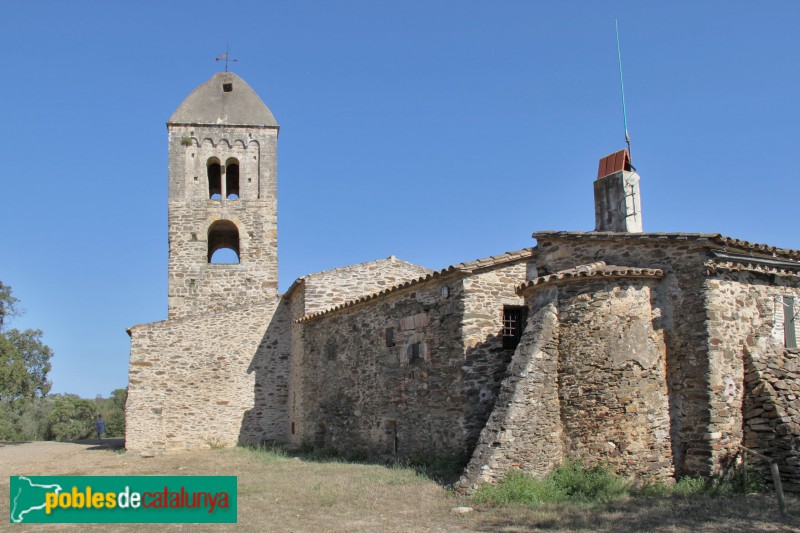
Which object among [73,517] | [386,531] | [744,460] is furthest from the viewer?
[744,460]

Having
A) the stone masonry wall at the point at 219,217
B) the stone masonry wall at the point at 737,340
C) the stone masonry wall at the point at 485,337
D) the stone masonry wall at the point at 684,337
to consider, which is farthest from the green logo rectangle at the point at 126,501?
the stone masonry wall at the point at 219,217

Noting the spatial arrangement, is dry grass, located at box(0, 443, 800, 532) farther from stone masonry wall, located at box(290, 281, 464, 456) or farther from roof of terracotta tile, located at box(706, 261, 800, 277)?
roof of terracotta tile, located at box(706, 261, 800, 277)

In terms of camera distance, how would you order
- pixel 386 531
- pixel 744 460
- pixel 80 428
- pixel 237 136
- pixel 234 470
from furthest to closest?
pixel 80 428
pixel 237 136
pixel 234 470
pixel 744 460
pixel 386 531

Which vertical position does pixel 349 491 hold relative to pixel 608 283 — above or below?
below

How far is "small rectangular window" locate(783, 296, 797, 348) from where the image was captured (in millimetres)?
12758

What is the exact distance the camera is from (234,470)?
625 inches

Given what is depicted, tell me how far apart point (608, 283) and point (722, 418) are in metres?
2.79

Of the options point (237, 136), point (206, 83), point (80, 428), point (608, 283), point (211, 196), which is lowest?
point (80, 428)

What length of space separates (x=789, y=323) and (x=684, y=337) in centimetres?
237

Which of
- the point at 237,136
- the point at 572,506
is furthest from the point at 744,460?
the point at 237,136

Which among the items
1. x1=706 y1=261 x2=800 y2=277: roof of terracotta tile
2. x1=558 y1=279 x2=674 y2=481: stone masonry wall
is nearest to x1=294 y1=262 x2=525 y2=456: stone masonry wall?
x1=558 y1=279 x2=674 y2=481: stone masonry wall

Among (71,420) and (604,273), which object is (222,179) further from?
(71,420)

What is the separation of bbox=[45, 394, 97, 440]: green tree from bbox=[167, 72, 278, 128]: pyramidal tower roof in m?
23.5

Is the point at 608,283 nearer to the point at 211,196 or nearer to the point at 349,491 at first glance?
the point at 349,491
